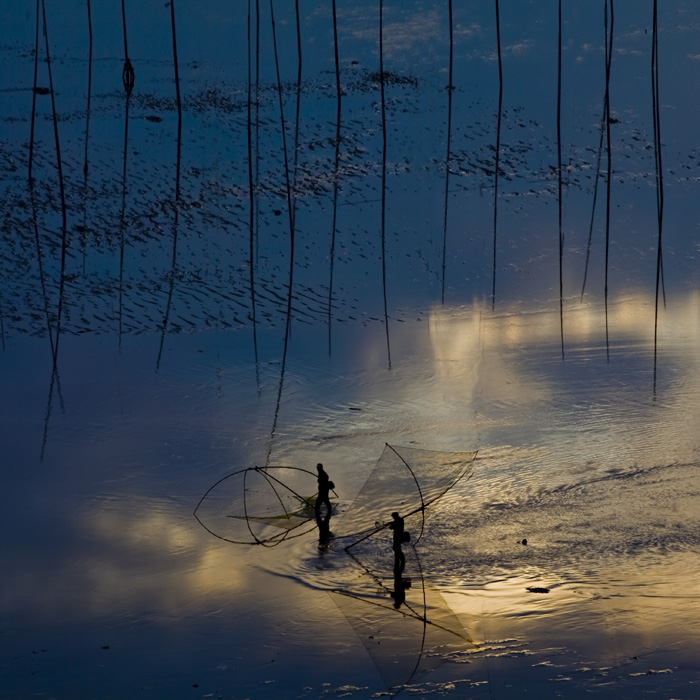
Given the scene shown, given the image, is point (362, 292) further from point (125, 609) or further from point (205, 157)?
point (125, 609)

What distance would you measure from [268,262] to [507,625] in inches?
577

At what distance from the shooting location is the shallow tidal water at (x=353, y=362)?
7.57m

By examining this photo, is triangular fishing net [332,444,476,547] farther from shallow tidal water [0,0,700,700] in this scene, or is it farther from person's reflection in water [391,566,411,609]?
person's reflection in water [391,566,411,609]

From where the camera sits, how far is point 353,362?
626 inches

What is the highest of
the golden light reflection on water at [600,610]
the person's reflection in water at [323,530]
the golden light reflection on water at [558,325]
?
the golden light reflection on water at [558,325]

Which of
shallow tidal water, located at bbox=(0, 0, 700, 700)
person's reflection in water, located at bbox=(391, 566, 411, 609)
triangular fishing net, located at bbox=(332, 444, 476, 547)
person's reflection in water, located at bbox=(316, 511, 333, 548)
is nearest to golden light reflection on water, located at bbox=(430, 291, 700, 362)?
shallow tidal water, located at bbox=(0, 0, 700, 700)

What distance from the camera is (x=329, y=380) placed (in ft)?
49.2

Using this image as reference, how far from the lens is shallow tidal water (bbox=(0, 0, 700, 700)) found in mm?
7566

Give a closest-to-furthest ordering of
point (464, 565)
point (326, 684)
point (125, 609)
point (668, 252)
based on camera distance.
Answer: point (326, 684), point (125, 609), point (464, 565), point (668, 252)

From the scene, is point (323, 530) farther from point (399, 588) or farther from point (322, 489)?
point (399, 588)

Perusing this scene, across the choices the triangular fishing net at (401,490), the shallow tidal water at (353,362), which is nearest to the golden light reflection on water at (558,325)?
the shallow tidal water at (353,362)

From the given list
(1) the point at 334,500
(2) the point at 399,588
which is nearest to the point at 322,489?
(1) the point at 334,500

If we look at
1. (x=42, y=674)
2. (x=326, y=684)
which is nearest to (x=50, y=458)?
(x=42, y=674)

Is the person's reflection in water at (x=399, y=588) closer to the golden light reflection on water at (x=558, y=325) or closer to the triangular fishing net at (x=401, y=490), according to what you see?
the triangular fishing net at (x=401, y=490)
